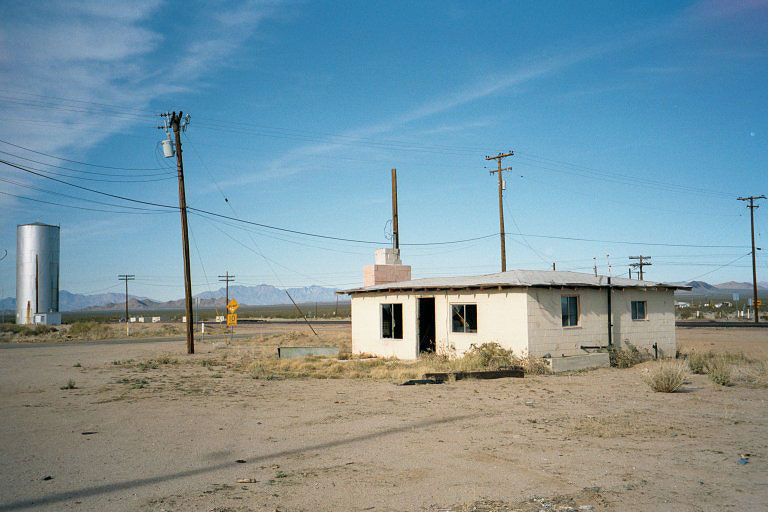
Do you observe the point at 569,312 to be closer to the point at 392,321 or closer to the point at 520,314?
the point at 520,314

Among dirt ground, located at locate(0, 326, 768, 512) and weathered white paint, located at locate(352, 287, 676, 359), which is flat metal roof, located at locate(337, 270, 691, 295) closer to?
weathered white paint, located at locate(352, 287, 676, 359)

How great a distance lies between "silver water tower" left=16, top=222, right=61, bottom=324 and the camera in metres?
62.1

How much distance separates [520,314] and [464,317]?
2447 mm

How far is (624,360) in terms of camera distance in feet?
66.3

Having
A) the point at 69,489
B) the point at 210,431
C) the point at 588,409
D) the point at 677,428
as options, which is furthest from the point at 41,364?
the point at 677,428

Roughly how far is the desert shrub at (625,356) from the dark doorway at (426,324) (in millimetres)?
6836

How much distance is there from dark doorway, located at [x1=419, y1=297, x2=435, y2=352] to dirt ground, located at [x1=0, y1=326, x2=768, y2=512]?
8429 millimetres

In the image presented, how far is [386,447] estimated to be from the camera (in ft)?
30.4

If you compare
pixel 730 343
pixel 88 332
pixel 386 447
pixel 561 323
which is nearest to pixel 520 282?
pixel 561 323

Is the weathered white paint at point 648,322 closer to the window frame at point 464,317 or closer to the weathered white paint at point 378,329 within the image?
the window frame at point 464,317

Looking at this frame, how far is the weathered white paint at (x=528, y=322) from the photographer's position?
63.7 ft

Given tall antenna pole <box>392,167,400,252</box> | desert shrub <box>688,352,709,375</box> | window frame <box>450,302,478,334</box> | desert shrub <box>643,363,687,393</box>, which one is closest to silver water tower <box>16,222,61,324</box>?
tall antenna pole <box>392,167,400,252</box>

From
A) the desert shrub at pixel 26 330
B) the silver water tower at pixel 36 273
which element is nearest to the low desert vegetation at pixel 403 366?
the desert shrub at pixel 26 330

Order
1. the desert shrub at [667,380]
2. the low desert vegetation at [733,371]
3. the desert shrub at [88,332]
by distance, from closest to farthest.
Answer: the desert shrub at [667,380] < the low desert vegetation at [733,371] < the desert shrub at [88,332]
